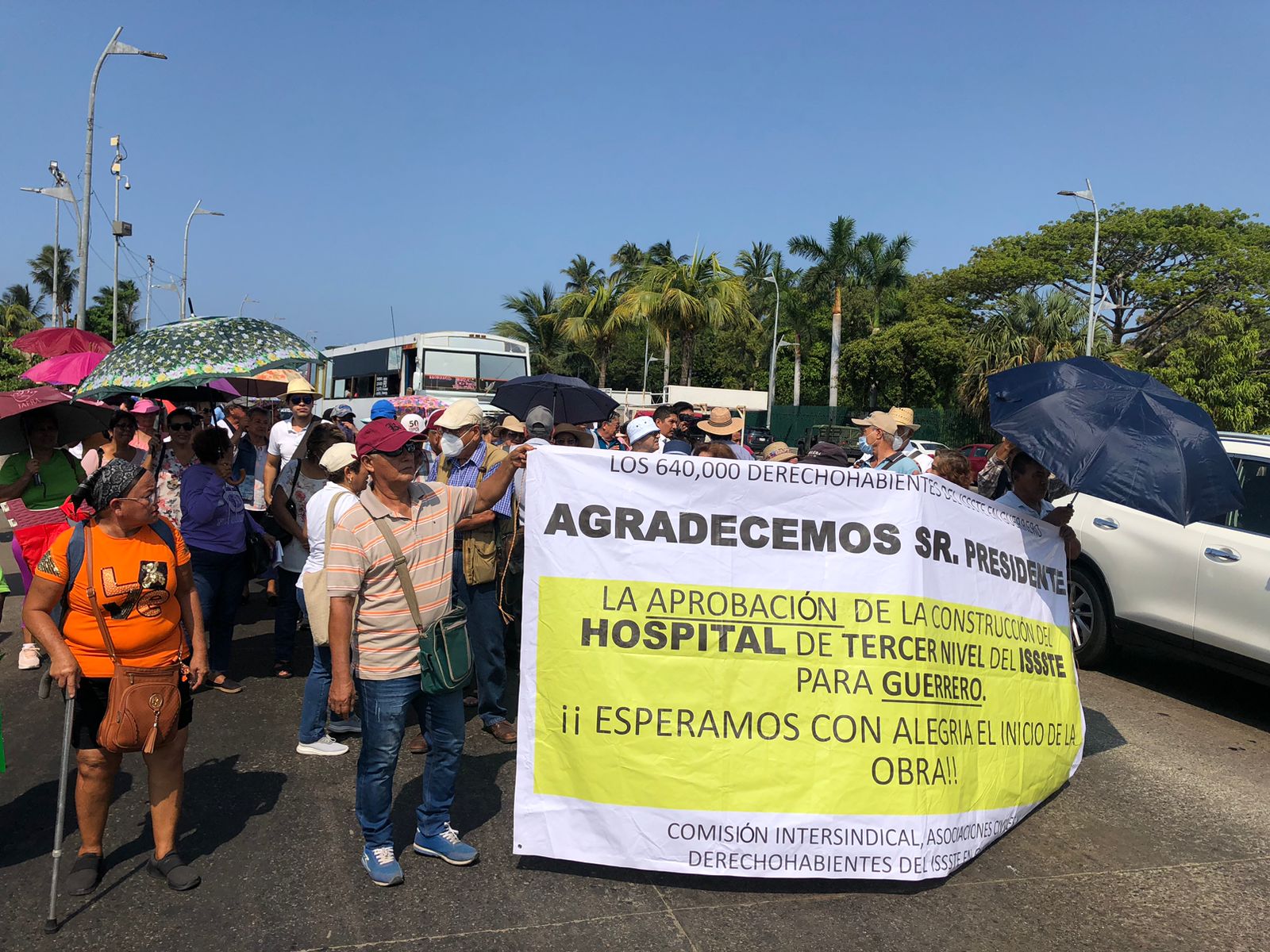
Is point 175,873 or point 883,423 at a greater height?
point 883,423

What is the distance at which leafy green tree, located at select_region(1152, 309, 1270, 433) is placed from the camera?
860 inches

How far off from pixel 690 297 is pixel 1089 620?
93.6 ft

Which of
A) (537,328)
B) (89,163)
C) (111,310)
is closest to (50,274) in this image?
(111,310)

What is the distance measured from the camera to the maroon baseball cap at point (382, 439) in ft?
12.0

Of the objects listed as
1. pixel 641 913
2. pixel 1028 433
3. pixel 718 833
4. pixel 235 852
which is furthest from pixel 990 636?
pixel 235 852

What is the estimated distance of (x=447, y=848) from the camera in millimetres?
3990

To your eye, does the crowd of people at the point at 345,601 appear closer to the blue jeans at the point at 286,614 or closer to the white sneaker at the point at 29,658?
the blue jeans at the point at 286,614

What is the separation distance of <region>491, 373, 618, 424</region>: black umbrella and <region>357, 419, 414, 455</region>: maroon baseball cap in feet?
17.4

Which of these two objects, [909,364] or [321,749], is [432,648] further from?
[909,364]

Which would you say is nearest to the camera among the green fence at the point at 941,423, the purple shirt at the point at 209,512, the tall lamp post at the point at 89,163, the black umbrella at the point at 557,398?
the purple shirt at the point at 209,512

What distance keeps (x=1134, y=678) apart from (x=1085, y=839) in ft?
11.3

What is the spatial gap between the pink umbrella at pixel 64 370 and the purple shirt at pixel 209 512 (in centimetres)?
503

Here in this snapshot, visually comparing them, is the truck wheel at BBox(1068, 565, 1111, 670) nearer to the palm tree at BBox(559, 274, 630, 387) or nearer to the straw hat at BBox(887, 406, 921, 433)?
the straw hat at BBox(887, 406, 921, 433)

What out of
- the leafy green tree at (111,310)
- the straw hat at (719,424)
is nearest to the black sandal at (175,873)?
the straw hat at (719,424)
